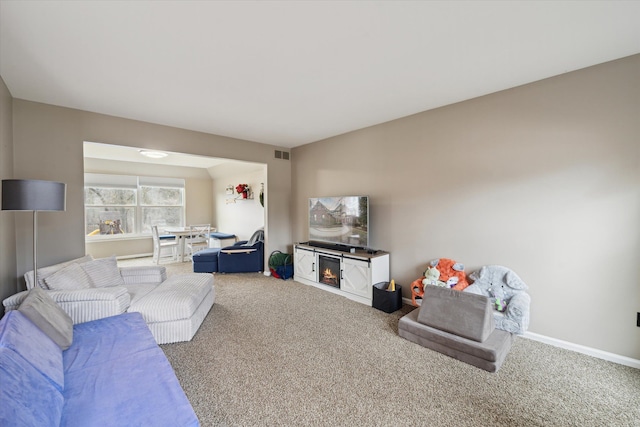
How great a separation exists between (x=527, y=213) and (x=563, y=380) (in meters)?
1.44

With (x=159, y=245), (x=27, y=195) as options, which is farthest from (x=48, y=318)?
(x=159, y=245)

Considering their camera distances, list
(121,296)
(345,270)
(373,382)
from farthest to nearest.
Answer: (345,270) < (121,296) < (373,382)

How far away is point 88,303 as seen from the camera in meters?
2.32

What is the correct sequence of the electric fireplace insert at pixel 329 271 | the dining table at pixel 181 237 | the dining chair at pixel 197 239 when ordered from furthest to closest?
1. the dining chair at pixel 197 239
2. the dining table at pixel 181 237
3. the electric fireplace insert at pixel 329 271

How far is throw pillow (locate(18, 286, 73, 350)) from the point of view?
173cm

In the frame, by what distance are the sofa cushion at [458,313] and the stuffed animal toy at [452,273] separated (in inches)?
18.2

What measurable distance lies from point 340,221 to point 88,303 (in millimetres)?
3054

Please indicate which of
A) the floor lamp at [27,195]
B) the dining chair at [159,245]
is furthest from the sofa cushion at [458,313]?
the dining chair at [159,245]

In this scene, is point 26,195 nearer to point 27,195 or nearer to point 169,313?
point 27,195

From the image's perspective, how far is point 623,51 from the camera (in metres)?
2.12

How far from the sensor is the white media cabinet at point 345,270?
3629mm

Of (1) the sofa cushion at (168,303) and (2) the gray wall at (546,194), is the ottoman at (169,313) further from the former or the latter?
(2) the gray wall at (546,194)

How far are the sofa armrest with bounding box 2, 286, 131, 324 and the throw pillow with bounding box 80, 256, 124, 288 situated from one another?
413 millimetres

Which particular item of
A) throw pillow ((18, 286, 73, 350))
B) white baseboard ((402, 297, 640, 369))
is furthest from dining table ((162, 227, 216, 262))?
white baseboard ((402, 297, 640, 369))
